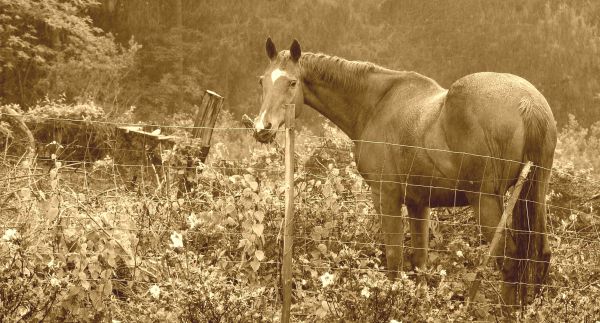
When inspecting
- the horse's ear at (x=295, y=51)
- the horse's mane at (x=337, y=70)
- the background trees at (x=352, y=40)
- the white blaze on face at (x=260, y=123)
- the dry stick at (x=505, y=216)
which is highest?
the background trees at (x=352, y=40)

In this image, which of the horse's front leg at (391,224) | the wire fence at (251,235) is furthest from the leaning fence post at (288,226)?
the horse's front leg at (391,224)

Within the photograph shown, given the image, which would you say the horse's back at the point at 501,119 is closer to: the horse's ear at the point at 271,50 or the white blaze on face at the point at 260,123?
the white blaze on face at the point at 260,123

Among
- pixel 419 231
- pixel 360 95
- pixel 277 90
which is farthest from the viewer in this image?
pixel 360 95

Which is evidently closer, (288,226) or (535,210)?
(288,226)

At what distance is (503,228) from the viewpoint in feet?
16.4

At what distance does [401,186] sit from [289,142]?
1807 millimetres

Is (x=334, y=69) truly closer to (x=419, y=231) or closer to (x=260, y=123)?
(x=260, y=123)

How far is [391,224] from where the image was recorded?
6059 millimetres

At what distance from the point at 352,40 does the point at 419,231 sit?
620 inches

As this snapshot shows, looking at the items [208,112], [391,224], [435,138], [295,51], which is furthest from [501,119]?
[208,112]

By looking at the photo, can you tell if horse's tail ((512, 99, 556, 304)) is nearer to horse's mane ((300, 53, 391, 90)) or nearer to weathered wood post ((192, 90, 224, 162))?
horse's mane ((300, 53, 391, 90))

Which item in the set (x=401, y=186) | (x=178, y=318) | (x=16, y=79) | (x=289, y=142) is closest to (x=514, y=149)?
(x=401, y=186)

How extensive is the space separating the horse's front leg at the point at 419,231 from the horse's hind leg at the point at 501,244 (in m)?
0.82

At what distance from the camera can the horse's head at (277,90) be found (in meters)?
6.17
